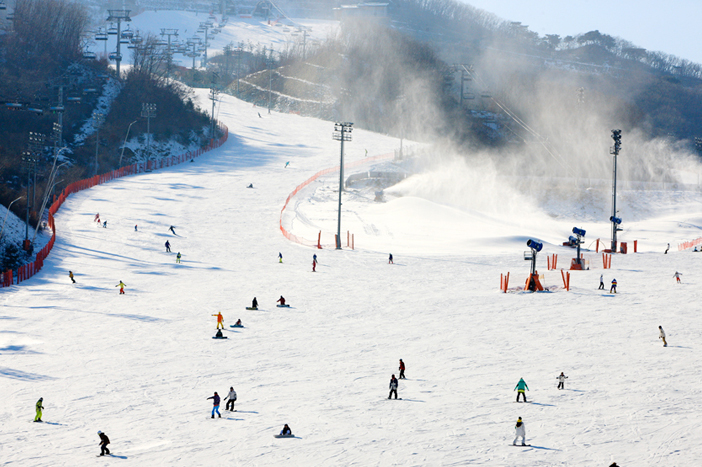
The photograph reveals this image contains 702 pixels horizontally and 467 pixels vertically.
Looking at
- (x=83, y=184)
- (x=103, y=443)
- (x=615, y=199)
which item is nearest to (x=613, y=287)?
(x=615, y=199)

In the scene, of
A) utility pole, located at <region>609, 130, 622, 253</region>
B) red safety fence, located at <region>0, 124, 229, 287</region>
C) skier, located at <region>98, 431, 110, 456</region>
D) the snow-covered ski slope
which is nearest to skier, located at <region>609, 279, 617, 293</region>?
the snow-covered ski slope

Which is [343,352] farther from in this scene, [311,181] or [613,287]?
[311,181]

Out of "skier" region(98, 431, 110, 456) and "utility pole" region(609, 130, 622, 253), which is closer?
"skier" region(98, 431, 110, 456)

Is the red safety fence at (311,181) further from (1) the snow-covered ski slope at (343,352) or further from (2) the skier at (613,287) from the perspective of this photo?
(2) the skier at (613,287)

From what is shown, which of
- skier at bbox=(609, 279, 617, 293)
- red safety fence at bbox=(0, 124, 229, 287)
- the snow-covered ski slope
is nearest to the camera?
the snow-covered ski slope

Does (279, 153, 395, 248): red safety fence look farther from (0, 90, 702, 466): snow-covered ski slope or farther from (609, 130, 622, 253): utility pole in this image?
(609, 130, 622, 253): utility pole

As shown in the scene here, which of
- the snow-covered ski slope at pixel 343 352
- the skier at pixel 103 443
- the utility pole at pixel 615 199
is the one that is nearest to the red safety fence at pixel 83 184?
the snow-covered ski slope at pixel 343 352
